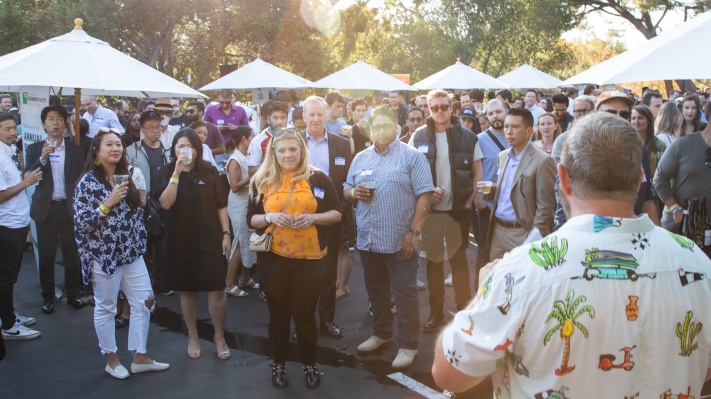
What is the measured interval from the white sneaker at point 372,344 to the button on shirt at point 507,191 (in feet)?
5.10

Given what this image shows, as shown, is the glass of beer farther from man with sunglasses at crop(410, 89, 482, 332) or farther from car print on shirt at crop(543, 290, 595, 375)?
car print on shirt at crop(543, 290, 595, 375)

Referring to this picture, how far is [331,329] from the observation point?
5316mm

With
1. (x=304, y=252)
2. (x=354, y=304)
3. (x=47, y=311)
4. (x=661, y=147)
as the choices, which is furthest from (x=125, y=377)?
(x=661, y=147)

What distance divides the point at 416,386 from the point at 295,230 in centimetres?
156

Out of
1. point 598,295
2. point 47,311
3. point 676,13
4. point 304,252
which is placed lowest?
point 47,311

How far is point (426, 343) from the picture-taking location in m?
5.02

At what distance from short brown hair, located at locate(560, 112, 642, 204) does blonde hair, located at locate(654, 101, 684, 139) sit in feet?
18.3

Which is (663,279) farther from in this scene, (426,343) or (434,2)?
(434,2)

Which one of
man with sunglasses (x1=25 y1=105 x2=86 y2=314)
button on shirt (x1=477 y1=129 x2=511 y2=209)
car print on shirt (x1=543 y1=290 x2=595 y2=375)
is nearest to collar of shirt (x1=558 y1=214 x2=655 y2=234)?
car print on shirt (x1=543 y1=290 x2=595 y2=375)

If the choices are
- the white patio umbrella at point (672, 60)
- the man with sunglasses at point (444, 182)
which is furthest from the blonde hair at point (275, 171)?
the white patio umbrella at point (672, 60)

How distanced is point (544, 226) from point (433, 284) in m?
1.45

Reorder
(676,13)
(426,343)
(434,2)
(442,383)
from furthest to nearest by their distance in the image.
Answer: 1. (434,2)
2. (676,13)
3. (426,343)
4. (442,383)

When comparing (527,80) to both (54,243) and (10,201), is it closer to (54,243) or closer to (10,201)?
(54,243)

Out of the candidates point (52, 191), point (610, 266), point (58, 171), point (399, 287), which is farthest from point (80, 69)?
point (610, 266)
